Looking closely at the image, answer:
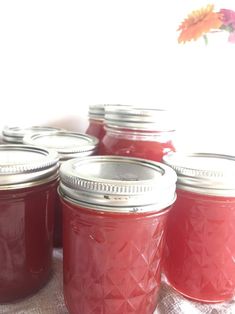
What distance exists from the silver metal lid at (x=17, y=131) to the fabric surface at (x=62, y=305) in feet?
1.08

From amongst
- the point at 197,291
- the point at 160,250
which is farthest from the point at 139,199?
the point at 197,291

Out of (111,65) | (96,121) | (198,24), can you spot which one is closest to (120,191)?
(96,121)

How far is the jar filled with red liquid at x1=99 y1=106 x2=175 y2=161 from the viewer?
635mm

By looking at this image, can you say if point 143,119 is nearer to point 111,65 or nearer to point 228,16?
point 111,65

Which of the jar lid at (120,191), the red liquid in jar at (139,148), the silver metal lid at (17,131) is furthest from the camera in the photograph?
the silver metal lid at (17,131)

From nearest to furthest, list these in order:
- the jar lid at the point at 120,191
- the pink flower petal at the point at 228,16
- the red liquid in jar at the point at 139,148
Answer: the jar lid at the point at 120,191 → the red liquid in jar at the point at 139,148 → the pink flower petal at the point at 228,16

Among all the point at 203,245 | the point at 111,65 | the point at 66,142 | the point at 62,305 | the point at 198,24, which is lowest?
the point at 62,305

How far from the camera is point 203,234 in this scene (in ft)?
1.79

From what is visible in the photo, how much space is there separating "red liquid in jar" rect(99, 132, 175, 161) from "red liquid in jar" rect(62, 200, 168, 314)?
0.60ft

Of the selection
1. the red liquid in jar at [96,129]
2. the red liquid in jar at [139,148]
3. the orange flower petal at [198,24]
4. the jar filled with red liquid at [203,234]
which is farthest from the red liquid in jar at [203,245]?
the orange flower petal at [198,24]

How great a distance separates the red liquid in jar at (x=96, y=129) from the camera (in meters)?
0.83

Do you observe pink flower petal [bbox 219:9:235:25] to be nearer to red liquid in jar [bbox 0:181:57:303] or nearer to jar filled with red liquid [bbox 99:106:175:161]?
jar filled with red liquid [bbox 99:106:175:161]

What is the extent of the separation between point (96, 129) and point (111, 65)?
0.18 metres

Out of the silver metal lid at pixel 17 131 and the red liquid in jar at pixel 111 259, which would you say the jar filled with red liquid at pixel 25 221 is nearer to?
the red liquid in jar at pixel 111 259
